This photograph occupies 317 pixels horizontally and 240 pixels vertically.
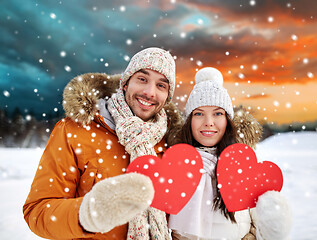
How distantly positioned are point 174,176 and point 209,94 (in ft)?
2.61

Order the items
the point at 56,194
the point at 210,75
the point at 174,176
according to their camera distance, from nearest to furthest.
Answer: the point at 174,176 → the point at 56,194 → the point at 210,75

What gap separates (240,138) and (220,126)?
0.26m

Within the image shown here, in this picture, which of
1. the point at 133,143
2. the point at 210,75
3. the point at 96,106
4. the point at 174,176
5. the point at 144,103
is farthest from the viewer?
the point at 210,75

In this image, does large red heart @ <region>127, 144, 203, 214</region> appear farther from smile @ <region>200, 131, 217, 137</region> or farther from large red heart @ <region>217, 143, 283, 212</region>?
smile @ <region>200, 131, 217, 137</region>

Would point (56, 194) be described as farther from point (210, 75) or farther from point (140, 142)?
point (210, 75)

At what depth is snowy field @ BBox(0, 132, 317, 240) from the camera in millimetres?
3643

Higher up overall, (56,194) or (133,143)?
(133,143)

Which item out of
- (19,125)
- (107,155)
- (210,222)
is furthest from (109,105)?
(19,125)

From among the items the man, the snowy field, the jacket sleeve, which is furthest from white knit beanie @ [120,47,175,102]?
the snowy field

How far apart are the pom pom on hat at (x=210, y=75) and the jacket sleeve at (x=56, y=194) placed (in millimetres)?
1203

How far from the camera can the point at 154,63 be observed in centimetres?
196

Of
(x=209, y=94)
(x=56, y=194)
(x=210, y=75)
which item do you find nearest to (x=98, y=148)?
(x=56, y=194)

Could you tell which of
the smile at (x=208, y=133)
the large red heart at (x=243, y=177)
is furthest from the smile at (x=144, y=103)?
the large red heart at (x=243, y=177)

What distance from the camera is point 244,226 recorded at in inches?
65.5
